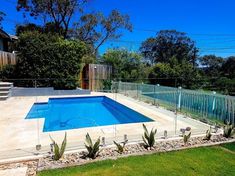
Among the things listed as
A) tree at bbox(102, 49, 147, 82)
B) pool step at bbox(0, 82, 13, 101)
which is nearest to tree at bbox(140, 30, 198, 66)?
tree at bbox(102, 49, 147, 82)

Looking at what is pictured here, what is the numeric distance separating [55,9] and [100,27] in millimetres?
5567

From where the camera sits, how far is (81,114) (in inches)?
398

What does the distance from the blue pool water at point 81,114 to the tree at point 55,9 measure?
12.1 metres

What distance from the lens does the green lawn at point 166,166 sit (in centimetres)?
395

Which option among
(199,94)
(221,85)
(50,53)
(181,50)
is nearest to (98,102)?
(50,53)

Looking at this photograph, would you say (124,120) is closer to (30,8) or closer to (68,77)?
(68,77)

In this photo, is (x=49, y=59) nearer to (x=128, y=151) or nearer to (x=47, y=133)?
(x=47, y=133)

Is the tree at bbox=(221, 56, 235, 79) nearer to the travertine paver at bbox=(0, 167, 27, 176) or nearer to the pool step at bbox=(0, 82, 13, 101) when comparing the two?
the pool step at bbox=(0, 82, 13, 101)

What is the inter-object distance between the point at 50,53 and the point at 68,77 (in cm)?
200

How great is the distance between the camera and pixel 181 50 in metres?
38.8

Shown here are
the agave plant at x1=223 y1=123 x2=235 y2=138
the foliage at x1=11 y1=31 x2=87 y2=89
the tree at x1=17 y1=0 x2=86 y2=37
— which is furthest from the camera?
the tree at x1=17 y1=0 x2=86 y2=37

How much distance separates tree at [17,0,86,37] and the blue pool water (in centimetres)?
1215

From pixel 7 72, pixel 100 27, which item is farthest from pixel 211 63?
pixel 7 72

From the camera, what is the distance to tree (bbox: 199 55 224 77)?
3572cm
